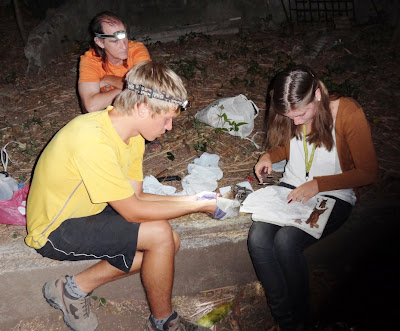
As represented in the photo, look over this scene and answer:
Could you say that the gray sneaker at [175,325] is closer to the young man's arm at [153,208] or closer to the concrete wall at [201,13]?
the young man's arm at [153,208]

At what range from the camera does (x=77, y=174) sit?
2.51 metres

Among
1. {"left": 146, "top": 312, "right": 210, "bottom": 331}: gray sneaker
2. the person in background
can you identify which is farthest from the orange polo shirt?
{"left": 146, "top": 312, "right": 210, "bottom": 331}: gray sneaker

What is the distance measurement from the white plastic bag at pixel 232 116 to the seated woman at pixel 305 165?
4.81 ft

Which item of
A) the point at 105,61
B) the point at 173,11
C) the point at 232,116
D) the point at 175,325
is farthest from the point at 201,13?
the point at 175,325

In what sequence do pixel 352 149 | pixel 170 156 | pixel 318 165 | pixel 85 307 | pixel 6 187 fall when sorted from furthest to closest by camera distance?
pixel 170 156 → pixel 6 187 → pixel 318 165 → pixel 85 307 → pixel 352 149

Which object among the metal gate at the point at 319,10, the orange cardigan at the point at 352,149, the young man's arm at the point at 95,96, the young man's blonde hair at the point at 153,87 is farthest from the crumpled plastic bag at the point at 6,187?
the metal gate at the point at 319,10

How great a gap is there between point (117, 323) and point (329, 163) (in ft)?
7.88

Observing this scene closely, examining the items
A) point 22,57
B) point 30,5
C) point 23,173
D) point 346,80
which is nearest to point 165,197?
point 23,173

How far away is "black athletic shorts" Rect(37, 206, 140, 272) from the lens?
2.72 metres

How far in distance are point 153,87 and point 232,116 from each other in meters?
2.50

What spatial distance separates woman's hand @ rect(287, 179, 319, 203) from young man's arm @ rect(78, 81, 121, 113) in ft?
7.17

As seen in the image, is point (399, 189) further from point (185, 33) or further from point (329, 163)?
point (185, 33)

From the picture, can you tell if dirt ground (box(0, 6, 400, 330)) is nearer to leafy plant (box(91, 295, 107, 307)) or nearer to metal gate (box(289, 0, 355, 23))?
leafy plant (box(91, 295, 107, 307))

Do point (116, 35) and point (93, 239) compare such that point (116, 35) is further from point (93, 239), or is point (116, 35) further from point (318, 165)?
point (318, 165)
